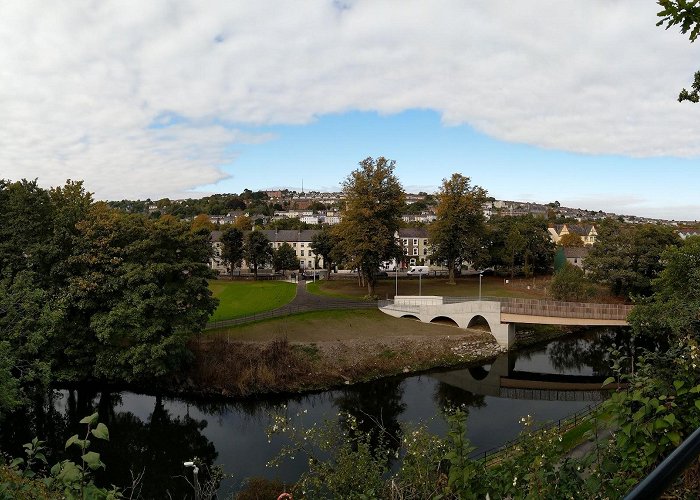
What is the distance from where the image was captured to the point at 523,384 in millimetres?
32969

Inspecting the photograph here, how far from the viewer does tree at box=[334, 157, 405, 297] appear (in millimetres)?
48869

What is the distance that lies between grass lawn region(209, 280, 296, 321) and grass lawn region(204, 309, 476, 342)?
4.25 meters

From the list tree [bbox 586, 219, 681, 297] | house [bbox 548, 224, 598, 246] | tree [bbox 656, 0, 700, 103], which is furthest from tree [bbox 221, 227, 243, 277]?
house [bbox 548, 224, 598, 246]

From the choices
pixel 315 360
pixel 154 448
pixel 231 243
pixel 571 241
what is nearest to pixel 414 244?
pixel 571 241

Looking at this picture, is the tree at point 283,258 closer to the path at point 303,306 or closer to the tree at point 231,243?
the tree at point 231,243

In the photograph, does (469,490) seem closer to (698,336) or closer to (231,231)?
(698,336)

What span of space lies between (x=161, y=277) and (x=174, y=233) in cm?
297

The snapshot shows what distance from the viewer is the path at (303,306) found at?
39.9 meters

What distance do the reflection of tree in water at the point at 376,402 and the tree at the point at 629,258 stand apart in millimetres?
27464

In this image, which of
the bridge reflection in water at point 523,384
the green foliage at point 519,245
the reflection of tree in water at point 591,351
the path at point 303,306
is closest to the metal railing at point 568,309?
the reflection of tree in water at point 591,351

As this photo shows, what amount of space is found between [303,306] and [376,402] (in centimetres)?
1816

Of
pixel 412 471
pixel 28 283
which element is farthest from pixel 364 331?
pixel 412 471

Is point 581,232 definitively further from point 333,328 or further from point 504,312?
point 333,328

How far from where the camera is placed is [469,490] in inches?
231
